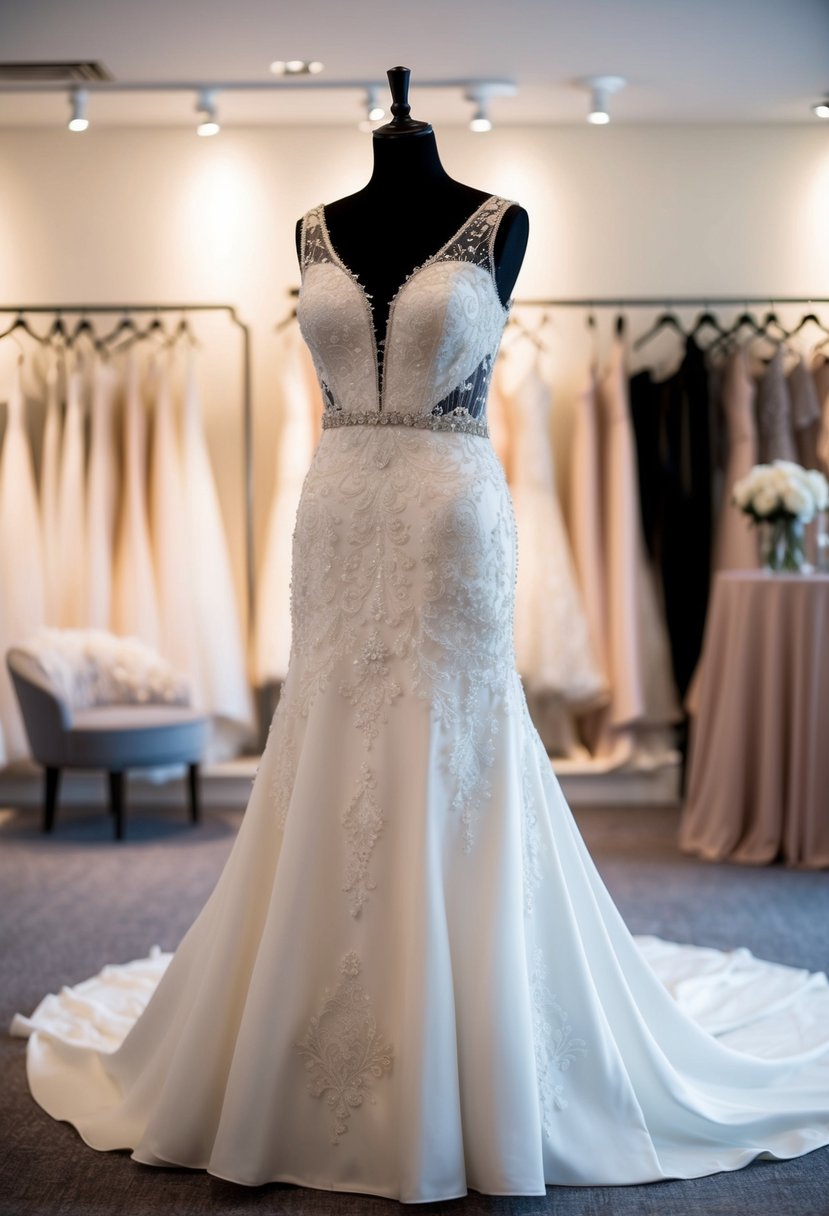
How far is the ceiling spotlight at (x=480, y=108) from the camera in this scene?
5.11m

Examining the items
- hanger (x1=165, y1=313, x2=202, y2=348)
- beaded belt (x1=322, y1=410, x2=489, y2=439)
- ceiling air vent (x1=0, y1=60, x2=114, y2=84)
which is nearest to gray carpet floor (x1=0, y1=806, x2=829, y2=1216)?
beaded belt (x1=322, y1=410, x2=489, y2=439)

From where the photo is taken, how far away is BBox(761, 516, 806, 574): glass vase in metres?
4.76

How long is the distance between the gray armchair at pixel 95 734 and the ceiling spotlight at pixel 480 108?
258cm

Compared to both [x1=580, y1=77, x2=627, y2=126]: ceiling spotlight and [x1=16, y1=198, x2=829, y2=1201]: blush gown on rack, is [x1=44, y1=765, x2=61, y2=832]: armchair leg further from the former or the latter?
[x1=580, y1=77, x2=627, y2=126]: ceiling spotlight

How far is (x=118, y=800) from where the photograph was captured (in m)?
4.93

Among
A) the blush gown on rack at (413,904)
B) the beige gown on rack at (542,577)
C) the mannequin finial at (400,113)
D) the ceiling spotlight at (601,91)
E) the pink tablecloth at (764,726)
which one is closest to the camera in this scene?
the blush gown on rack at (413,904)

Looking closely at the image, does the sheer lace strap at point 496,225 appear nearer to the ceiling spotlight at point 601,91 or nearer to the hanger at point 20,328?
the ceiling spotlight at point 601,91

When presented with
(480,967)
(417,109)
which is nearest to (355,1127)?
(480,967)

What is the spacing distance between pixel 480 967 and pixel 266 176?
4383 mm

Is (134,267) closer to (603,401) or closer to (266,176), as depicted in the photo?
(266,176)

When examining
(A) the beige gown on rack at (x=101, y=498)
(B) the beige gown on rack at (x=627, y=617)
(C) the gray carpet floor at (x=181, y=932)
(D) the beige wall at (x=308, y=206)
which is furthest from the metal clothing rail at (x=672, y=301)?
(C) the gray carpet floor at (x=181, y=932)

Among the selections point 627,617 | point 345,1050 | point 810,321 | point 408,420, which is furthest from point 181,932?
point 810,321

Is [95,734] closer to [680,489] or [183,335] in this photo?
[183,335]

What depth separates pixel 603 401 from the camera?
18.6 feet
